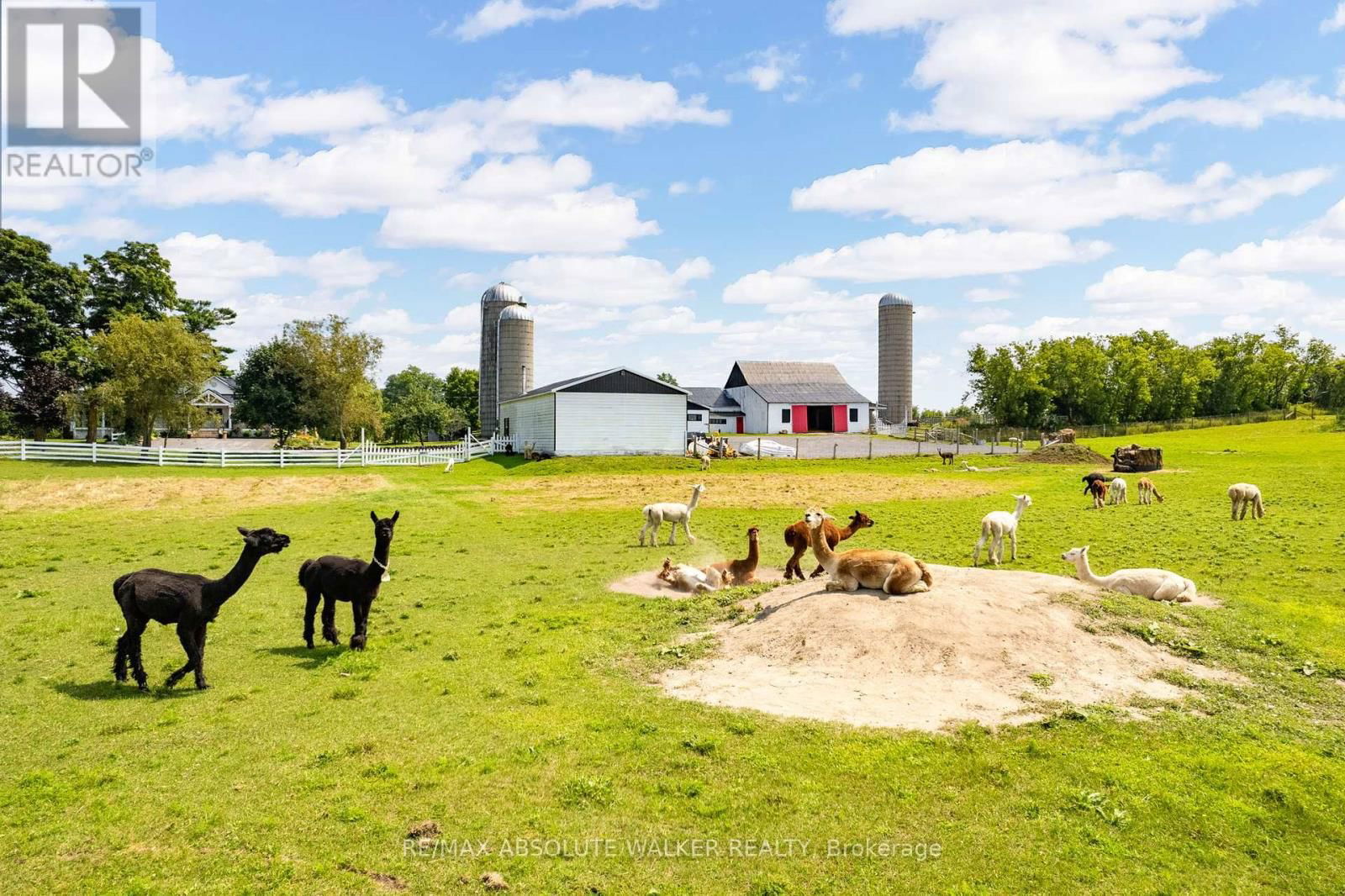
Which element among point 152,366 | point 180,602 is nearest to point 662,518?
point 180,602

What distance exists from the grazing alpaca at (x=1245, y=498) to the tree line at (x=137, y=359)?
5345cm

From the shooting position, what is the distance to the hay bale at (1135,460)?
4000cm

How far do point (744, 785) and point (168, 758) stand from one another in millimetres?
5975

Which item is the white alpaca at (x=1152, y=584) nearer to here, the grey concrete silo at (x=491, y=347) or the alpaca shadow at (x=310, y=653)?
the alpaca shadow at (x=310, y=653)

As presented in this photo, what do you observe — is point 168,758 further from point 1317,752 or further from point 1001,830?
point 1317,752

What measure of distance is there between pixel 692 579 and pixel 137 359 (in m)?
45.1

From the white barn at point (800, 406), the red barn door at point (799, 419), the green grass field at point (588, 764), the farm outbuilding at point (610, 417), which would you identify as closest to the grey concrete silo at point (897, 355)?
the white barn at point (800, 406)

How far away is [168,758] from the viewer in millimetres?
8070

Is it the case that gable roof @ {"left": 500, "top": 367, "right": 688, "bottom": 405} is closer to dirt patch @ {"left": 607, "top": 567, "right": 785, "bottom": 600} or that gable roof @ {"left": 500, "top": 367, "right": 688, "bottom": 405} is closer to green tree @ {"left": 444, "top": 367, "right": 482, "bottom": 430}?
dirt patch @ {"left": 607, "top": 567, "right": 785, "bottom": 600}

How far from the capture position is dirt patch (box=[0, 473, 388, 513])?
104 ft

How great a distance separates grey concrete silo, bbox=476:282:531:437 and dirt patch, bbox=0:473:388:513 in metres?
26.4

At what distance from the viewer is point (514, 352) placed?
6319 centimetres

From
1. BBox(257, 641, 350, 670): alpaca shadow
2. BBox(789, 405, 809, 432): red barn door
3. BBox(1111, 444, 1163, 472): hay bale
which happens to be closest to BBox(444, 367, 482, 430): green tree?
BBox(789, 405, 809, 432): red barn door

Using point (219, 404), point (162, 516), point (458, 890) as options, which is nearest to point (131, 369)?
point (162, 516)
